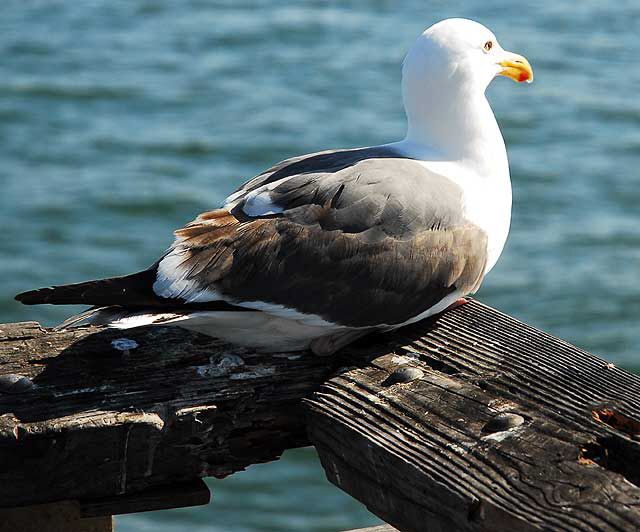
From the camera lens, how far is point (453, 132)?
134 inches

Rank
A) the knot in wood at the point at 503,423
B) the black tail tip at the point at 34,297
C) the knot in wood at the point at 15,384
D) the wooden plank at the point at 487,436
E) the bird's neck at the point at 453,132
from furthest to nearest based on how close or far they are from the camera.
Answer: the bird's neck at the point at 453,132, the black tail tip at the point at 34,297, the knot in wood at the point at 15,384, the knot in wood at the point at 503,423, the wooden plank at the point at 487,436

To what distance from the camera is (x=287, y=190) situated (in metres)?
3.03

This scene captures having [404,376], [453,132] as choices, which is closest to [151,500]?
[404,376]

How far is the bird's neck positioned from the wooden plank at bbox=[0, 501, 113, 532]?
4.86ft

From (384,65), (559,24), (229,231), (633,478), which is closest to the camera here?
(633,478)

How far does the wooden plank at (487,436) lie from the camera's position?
6.20ft

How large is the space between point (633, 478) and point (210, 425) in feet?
2.54

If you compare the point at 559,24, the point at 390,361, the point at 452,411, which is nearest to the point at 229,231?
the point at 390,361

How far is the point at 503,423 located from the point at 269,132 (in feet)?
23.4

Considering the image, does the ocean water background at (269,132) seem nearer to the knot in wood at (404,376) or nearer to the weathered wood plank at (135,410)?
the weathered wood plank at (135,410)

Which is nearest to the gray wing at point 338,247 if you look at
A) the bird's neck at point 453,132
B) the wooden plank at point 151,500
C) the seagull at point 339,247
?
the seagull at point 339,247

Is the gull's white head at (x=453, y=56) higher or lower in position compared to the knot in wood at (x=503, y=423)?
higher

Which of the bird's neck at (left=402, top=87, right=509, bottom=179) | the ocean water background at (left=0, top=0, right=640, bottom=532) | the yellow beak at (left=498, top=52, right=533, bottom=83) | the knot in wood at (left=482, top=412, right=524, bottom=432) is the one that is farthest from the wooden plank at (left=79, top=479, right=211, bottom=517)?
the ocean water background at (left=0, top=0, right=640, bottom=532)

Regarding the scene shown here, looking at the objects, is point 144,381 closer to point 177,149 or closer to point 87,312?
point 87,312
